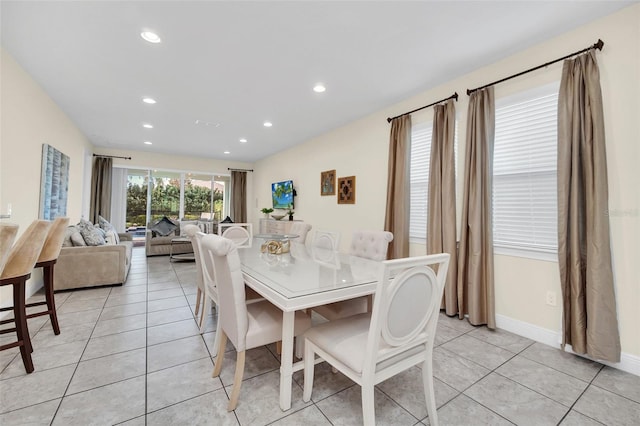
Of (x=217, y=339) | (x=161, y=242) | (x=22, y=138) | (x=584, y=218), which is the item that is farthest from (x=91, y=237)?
(x=584, y=218)

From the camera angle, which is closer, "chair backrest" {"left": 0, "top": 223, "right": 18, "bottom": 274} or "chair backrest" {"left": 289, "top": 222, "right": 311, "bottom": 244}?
"chair backrest" {"left": 0, "top": 223, "right": 18, "bottom": 274}

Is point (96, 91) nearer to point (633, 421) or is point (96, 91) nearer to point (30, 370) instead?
point (30, 370)

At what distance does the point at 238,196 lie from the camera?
26.2 feet

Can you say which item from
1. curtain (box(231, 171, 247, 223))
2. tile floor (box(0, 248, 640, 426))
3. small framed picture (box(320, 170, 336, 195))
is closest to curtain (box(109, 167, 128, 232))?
curtain (box(231, 171, 247, 223))

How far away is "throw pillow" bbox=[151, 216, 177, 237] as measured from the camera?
598cm

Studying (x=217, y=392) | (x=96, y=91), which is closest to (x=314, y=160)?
(x=96, y=91)

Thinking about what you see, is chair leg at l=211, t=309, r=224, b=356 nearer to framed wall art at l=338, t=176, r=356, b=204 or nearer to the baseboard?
the baseboard

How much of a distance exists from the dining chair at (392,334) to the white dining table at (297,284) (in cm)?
17

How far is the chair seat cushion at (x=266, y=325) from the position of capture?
58.3 inches

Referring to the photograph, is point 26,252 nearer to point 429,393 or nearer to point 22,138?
point 22,138

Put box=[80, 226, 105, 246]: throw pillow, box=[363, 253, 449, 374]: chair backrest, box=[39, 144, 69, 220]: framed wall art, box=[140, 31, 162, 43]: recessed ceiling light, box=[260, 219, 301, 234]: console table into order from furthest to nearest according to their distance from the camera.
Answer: box=[260, 219, 301, 234]: console table → box=[80, 226, 105, 246]: throw pillow → box=[39, 144, 69, 220]: framed wall art → box=[140, 31, 162, 43]: recessed ceiling light → box=[363, 253, 449, 374]: chair backrest

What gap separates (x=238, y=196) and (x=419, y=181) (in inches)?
234

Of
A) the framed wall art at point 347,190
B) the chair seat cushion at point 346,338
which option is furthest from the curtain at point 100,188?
the chair seat cushion at point 346,338

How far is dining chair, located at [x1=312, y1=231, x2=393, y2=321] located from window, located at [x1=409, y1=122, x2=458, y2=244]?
1009mm
